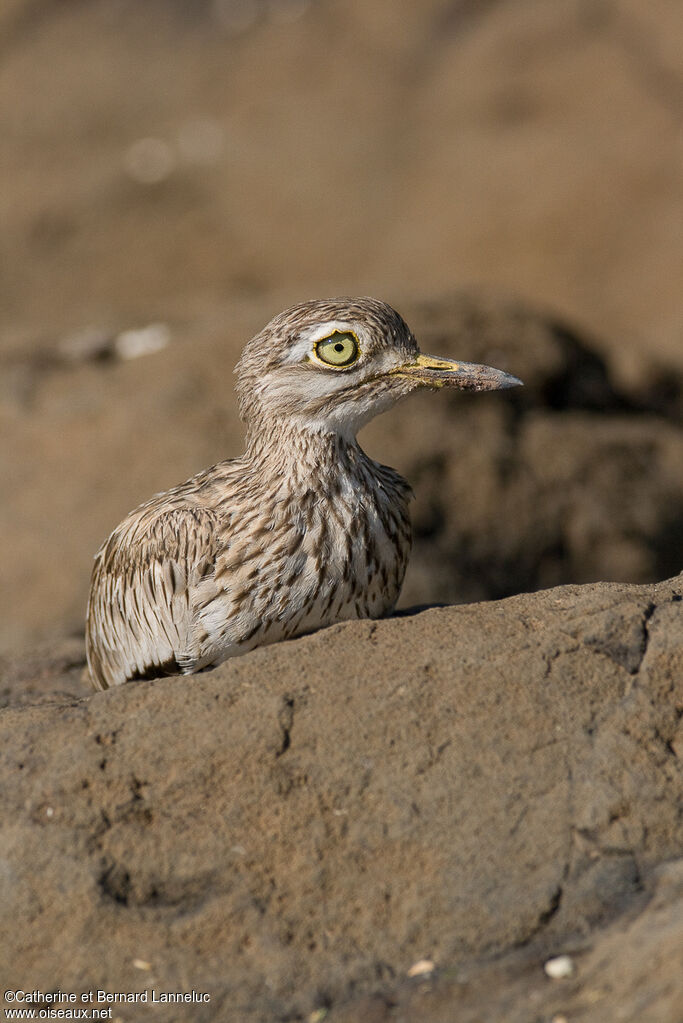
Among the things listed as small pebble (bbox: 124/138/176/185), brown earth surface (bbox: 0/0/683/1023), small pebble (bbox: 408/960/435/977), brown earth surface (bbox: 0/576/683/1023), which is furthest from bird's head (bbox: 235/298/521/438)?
small pebble (bbox: 124/138/176/185)

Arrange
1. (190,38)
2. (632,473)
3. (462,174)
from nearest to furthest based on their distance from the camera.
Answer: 1. (632,473)
2. (462,174)
3. (190,38)

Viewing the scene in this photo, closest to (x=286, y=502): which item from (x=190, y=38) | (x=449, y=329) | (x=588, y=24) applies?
(x=449, y=329)

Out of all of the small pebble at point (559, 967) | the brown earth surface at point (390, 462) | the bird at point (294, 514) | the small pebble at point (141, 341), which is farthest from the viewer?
the small pebble at point (141, 341)

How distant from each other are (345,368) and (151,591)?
1.16 meters

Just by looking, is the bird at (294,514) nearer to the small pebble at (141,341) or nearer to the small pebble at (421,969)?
the small pebble at (421,969)

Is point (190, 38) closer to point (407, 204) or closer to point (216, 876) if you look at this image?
point (407, 204)

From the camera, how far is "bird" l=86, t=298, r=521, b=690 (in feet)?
14.2

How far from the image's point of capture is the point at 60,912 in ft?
10.8

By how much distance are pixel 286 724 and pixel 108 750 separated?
552 millimetres

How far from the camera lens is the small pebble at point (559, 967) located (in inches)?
117

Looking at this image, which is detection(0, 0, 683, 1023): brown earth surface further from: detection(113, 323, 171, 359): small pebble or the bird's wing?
the bird's wing

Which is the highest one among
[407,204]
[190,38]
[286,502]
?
[190,38]

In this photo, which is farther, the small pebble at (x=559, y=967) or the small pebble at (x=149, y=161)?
the small pebble at (x=149, y=161)

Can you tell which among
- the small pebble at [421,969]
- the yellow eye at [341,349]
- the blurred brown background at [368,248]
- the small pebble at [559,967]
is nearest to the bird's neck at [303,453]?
the yellow eye at [341,349]
